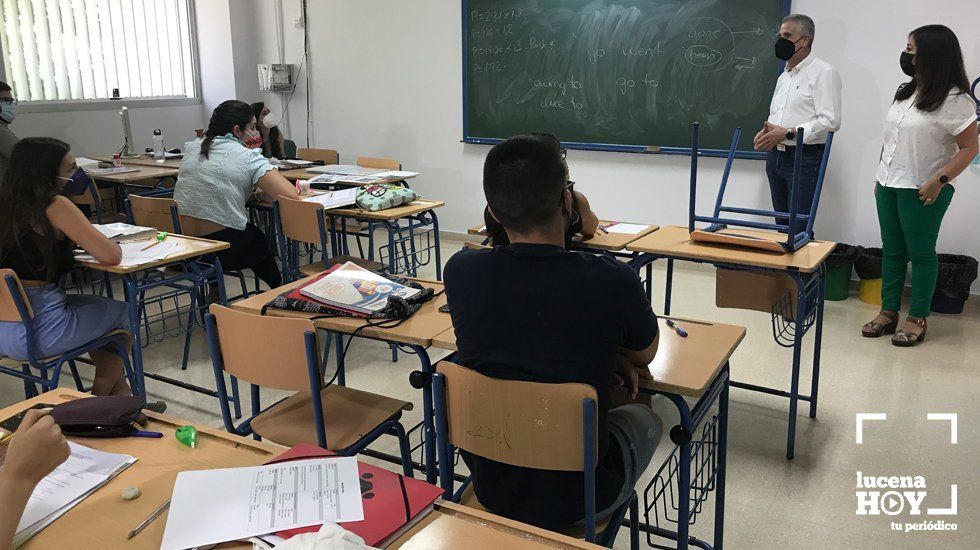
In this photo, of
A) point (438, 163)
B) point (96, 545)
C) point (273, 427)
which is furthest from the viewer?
point (438, 163)

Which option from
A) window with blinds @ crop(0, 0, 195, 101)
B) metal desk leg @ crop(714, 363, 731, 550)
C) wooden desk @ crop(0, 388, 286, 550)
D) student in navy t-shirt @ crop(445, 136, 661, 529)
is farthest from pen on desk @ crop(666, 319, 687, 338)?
window with blinds @ crop(0, 0, 195, 101)

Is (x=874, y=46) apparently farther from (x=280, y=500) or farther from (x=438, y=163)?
(x=280, y=500)

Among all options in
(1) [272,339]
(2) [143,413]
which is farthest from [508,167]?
(2) [143,413]

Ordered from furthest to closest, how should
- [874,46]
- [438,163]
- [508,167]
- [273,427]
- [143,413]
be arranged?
[438,163] < [874,46] < [273,427] < [508,167] < [143,413]

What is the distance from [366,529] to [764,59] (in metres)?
4.62

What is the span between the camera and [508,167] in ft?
5.33

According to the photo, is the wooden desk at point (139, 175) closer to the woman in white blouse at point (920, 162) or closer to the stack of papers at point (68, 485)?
the stack of papers at point (68, 485)

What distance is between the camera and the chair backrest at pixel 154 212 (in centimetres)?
375

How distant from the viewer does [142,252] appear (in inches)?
119

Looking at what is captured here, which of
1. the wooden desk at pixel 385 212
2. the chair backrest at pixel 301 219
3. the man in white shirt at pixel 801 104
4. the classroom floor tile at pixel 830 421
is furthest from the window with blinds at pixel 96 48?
the man in white shirt at pixel 801 104

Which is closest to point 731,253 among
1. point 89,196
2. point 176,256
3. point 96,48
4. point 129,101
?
point 176,256

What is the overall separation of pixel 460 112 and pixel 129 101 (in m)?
3.07

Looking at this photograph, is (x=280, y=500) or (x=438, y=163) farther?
(x=438, y=163)

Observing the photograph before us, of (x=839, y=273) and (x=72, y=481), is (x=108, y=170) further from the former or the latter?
(x=839, y=273)
